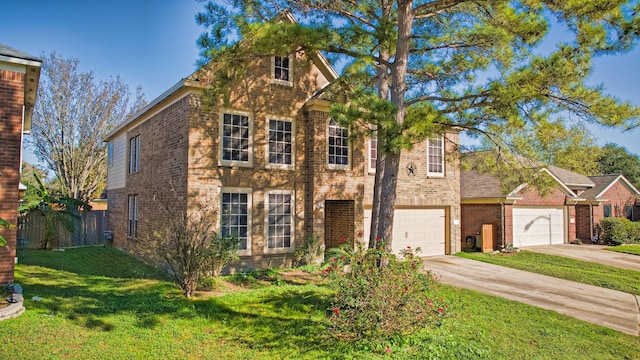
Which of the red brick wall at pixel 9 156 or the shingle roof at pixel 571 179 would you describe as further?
the shingle roof at pixel 571 179

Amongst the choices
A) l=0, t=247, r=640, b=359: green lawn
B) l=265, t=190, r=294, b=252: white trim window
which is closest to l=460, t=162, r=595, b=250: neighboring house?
l=265, t=190, r=294, b=252: white trim window

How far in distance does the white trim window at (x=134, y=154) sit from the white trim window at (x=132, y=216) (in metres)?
1.15

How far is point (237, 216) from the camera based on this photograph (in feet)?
40.0

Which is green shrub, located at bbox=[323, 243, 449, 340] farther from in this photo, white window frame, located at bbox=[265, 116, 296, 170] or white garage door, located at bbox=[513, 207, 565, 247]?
white garage door, located at bbox=[513, 207, 565, 247]

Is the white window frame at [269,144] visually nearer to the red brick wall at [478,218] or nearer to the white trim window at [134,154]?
the white trim window at [134,154]

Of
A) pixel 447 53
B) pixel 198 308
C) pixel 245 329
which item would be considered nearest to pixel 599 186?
pixel 447 53

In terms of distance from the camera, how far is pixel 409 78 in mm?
11898

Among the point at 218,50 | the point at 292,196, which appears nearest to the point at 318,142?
the point at 292,196

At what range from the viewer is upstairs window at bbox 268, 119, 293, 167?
12930 mm

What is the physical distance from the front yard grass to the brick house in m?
3.37

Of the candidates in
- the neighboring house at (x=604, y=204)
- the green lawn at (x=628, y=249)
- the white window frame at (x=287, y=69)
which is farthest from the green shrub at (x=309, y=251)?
the neighboring house at (x=604, y=204)

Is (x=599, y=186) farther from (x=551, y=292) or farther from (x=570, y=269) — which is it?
(x=551, y=292)

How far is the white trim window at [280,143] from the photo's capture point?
42.3 ft

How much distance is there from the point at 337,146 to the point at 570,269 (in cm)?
942
